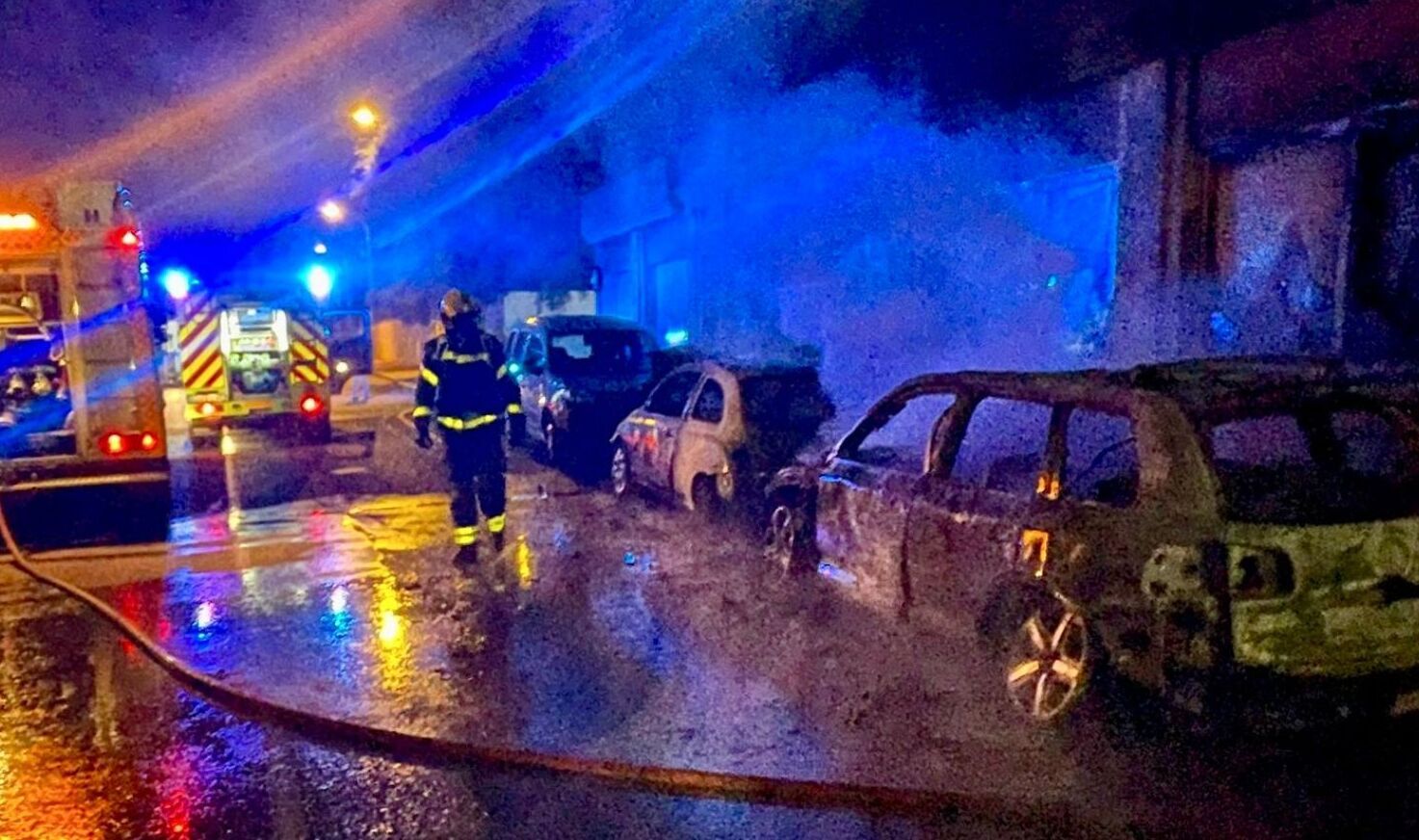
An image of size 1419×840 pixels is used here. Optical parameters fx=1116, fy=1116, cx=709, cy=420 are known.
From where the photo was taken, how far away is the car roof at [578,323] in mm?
12914

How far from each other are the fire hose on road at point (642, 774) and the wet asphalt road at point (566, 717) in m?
0.04

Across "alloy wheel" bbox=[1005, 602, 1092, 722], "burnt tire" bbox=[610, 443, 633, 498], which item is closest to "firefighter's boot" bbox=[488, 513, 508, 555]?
"burnt tire" bbox=[610, 443, 633, 498]

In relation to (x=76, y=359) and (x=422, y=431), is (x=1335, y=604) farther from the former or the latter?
(x=76, y=359)

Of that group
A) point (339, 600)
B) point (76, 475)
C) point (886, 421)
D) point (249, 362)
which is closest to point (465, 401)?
point (339, 600)

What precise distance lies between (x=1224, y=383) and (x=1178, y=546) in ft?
2.46

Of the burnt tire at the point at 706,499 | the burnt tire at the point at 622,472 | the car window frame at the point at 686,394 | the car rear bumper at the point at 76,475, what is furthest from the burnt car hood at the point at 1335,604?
the car rear bumper at the point at 76,475

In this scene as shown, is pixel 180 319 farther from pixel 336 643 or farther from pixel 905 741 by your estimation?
pixel 905 741

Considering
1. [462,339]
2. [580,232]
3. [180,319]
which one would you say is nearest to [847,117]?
[462,339]

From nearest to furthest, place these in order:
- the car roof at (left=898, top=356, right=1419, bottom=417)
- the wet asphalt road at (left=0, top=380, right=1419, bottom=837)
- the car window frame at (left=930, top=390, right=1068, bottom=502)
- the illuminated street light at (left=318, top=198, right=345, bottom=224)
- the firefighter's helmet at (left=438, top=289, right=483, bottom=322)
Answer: the wet asphalt road at (left=0, top=380, right=1419, bottom=837)
the car roof at (left=898, top=356, right=1419, bottom=417)
the car window frame at (left=930, top=390, right=1068, bottom=502)
the firefighter's helmet at (left=438, top=289, right=483, bottom=322)
the illuminated street light at (left=318, top=198, right=345, bottom=224)

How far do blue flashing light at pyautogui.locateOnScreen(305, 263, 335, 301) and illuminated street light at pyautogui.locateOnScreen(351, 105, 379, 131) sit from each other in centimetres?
640

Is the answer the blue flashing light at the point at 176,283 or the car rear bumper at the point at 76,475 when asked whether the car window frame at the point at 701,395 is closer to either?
the car rear bumper at the point at 76,475

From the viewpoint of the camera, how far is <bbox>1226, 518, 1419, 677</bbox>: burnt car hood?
3.95 m

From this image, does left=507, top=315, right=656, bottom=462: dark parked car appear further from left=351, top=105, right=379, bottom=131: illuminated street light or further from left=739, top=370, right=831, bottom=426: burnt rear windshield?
left=351, top=105, right=379, bottom=131: illuminated street light

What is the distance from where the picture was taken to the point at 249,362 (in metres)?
15.2
